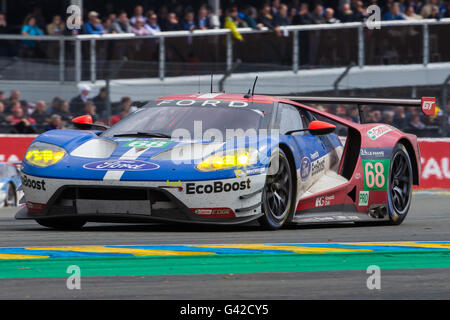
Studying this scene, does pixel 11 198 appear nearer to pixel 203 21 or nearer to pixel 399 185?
pixel 203 21

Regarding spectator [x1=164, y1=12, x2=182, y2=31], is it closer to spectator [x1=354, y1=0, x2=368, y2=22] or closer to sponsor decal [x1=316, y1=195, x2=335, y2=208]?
spectator [x1=354, y1=0, x2=368, y2=22]

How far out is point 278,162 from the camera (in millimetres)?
8109

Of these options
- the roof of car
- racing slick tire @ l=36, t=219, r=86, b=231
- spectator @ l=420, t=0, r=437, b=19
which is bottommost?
racing slick tire @ l=36, t=219, r=86, b=231

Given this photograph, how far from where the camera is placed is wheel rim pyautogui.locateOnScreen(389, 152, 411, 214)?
9.83 metres

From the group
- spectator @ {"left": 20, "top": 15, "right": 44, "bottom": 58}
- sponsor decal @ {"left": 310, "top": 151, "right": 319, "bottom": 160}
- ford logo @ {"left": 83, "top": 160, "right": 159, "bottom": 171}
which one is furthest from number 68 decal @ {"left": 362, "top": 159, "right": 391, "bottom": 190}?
spectator @ {"left": 20, "top": 15, "right": 44, "bottom": 58}

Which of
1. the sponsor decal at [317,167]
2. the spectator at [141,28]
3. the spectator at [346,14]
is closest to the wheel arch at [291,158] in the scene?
the sponsor decal at [317,167]

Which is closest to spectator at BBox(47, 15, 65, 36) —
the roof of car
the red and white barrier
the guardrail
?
the guardrail

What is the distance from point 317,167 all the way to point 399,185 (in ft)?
4.24

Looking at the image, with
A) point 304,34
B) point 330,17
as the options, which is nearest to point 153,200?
point 304,34

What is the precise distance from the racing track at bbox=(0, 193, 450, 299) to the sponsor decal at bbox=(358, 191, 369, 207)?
4.85 ft

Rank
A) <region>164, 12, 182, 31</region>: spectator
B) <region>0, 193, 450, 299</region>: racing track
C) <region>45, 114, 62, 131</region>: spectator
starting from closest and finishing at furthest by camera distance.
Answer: <region>0, 193, 450, 299</region>: racing track
<region>45, 114, 62, 131</region>: spectator
<region>164, 12, 182, 31</region>: spectator

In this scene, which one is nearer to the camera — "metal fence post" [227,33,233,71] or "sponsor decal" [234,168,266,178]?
"sponsor decal" [234,168,266,178]

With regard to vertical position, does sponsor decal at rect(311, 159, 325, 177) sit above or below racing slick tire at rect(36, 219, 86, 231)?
above

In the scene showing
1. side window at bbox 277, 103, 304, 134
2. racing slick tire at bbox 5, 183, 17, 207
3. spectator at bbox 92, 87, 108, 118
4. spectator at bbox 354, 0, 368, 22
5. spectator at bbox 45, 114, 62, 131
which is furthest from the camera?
spectator at bbox 354, 0, 368, 22
